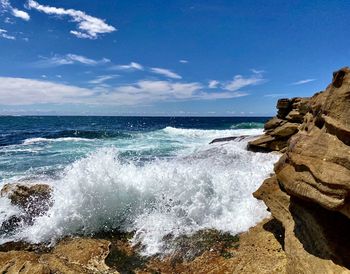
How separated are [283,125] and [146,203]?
31.5ft

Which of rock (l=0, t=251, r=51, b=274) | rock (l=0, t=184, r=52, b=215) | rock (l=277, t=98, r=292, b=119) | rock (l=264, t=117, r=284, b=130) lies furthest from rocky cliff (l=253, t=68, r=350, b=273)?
rock (l=277, t=98, r=292, b=119)

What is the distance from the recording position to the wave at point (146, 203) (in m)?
7.30

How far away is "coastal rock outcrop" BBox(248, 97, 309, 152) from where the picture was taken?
14781mm

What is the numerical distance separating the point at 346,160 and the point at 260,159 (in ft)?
31.1

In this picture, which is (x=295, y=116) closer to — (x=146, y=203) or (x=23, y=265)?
(x=146, y=203)

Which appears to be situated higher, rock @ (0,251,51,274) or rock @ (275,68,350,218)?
rock @ (275,68,350,218)

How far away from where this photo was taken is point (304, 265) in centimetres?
461

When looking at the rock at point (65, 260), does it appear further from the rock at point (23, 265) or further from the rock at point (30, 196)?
the rock at point (30, 196)

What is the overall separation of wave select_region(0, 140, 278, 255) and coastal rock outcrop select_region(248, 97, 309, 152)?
550 cm

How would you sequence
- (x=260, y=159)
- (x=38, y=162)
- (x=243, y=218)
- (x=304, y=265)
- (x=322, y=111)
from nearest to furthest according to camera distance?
(x=304, y=265) < (x=322, y=111) < (x=243, y=218) < (x=260, y=159) < (x=38, y=162)

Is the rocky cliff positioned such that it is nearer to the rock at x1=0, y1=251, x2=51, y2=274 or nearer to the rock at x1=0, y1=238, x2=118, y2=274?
the rock at x1=0, y1=238, x2=118, y2=274

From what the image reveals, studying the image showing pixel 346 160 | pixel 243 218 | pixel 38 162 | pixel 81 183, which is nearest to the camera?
pixel 346 160

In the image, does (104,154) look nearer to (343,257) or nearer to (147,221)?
(147,221)

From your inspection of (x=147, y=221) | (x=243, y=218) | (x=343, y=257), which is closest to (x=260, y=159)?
(x=243, y=218)
